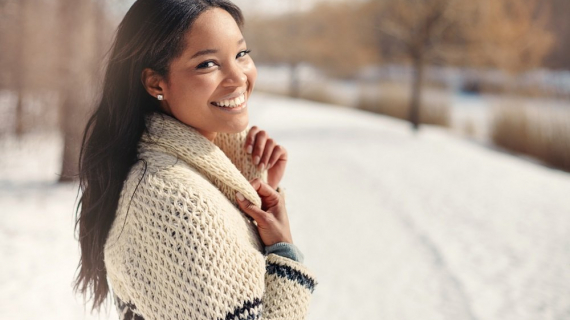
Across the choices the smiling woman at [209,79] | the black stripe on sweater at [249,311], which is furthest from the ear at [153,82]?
the black stripe on sweater at [249,311]

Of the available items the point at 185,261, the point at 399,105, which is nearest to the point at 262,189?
the point at 185,261

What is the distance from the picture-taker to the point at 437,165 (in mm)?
7191

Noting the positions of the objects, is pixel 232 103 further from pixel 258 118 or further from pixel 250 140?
pixel 258 118

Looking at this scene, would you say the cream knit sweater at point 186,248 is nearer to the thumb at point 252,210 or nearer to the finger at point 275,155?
the thumb at point 252,210

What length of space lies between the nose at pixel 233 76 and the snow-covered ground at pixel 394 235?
59.8 inches

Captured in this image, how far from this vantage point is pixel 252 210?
1.15 m

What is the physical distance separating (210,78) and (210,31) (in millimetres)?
99

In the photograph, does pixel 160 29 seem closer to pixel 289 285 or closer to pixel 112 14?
pixel 289 285

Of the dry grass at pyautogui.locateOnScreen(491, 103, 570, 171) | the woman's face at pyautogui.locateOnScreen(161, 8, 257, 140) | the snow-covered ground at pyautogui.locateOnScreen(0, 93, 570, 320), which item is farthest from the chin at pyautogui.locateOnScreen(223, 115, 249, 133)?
the dry grass at pyautogui.locateOnScreen(491, 103, 570, 171)

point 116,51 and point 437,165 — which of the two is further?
point 437,165

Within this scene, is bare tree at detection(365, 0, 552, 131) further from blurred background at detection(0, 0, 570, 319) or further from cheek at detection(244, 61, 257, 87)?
cheek at detection(244, 61, 257, 87)

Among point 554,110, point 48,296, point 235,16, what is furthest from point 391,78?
point 235,16

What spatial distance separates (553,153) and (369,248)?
576cm

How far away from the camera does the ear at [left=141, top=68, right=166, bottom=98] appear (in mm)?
1097
